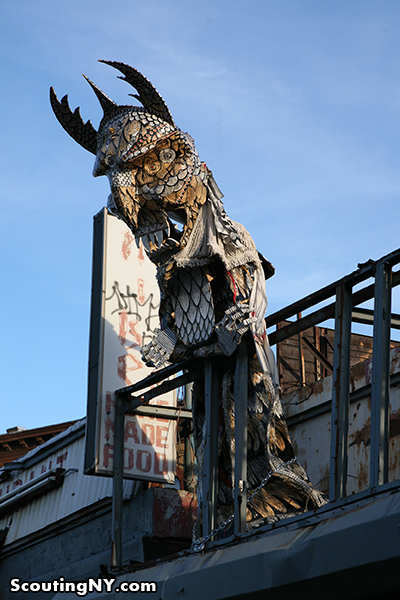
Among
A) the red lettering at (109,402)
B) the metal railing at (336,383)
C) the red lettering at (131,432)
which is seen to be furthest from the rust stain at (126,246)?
the metal railing at (336,383)

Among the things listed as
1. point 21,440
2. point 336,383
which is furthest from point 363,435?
point 21,440

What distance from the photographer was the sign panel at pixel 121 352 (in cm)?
997

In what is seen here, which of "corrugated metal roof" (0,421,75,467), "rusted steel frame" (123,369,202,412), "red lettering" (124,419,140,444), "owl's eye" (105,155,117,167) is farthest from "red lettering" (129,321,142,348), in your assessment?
"corrugated metal roof" (0,421,75,467)

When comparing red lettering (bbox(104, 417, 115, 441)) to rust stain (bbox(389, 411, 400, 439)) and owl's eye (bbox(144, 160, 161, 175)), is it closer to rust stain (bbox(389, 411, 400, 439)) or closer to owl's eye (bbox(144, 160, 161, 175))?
rust stain (bbox(389, 411, 400, 439))

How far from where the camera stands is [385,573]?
16.8ft

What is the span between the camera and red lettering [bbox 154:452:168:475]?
1032 cm

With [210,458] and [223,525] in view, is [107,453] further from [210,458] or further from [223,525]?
[223,525]

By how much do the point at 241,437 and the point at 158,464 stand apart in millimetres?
3282

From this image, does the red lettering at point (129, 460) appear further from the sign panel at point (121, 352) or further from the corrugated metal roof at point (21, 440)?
the corrugated metal roof at point (21, 440)

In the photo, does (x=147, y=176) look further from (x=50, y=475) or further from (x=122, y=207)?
(x=50, y=475)

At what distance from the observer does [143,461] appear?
1024 cm

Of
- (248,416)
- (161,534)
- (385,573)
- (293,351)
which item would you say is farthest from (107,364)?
(385,573)

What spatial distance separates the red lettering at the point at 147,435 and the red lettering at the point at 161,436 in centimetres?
8

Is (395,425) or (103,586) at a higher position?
(395,425)
